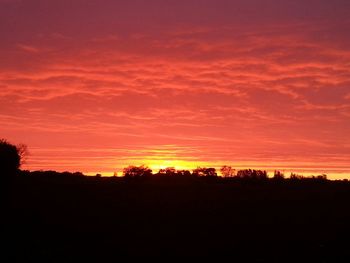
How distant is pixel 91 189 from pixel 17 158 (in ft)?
27.4

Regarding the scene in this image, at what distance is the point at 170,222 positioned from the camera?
25234mm

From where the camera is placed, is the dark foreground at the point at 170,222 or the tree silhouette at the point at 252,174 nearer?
the dark foreground at the point at 170,222

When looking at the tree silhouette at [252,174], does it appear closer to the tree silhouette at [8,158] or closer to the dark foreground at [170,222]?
the dark foreground at [170,222]

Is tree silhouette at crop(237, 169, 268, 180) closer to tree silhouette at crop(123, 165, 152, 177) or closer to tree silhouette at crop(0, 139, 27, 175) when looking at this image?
tree silhouette at crop(123, 165, 152, 177)

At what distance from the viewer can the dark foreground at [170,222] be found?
20062 mm

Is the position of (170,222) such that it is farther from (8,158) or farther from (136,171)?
(136,171)

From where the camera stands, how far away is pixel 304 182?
40.4m

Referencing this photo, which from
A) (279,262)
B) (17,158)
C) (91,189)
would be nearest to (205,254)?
(279,262)

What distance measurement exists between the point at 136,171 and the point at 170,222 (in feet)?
74.9

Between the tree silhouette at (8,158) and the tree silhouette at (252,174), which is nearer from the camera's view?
the tree silhouette at (8,158)

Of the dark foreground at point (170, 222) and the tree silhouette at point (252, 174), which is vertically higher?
the tree silhouette at point (252, 174)

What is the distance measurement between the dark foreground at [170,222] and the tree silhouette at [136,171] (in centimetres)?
862

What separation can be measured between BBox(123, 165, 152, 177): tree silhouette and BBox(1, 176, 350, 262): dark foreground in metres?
8.62

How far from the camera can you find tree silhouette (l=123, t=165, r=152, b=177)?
45188mm
